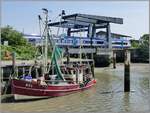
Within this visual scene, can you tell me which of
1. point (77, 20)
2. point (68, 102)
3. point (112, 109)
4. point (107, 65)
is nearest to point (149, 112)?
point (112, 109)

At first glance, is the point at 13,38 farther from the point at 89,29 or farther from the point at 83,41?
the point at 89,29

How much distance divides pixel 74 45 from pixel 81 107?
2116 inches

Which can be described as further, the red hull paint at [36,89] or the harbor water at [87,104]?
the red hull paint at [36,89]

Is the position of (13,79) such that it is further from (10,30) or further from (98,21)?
(98,21)

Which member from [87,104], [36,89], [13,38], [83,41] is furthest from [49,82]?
[83,41]

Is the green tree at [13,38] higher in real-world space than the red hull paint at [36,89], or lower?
higher

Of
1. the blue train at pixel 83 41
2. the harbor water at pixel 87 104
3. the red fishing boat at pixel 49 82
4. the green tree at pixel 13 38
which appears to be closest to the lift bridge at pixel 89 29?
the blue train at pixel 83 41

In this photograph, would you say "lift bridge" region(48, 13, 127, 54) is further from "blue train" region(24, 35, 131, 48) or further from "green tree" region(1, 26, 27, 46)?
"green tree" region(1, 26, 27, 46)

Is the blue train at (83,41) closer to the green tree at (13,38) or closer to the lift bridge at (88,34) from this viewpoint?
the lift bridge at (88,34)

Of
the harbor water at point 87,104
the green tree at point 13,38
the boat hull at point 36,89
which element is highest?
the green tree at point 13,38

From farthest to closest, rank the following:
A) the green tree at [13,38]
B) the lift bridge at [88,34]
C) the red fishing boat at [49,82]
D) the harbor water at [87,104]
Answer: the lift bridge at [88,34], the green tree at [13,38], the red fishing boat at [49,82], the harbor water at [87,104]

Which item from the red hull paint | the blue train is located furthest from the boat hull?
the blue train

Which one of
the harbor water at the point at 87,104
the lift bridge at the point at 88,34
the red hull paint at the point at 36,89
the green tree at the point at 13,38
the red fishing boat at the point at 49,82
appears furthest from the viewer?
the lift bridge at the point at 88,34

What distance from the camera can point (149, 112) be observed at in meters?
19.1
